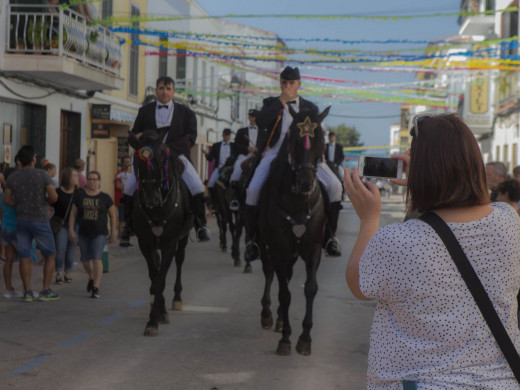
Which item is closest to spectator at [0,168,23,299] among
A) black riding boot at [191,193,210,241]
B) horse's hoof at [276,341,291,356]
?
black riding boot at [191,193,210,241]

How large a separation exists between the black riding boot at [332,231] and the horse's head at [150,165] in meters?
1.81

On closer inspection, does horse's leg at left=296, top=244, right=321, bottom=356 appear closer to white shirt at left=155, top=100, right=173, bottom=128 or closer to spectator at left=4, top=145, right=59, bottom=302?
white shirt at left=155, top=100, right=173, bottom=128

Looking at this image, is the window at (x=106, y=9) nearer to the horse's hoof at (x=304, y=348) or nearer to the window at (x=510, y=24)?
the horse's hoof at (x=304, y=348)

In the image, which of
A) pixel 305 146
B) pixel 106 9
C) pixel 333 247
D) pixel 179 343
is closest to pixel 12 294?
pixel 179 343

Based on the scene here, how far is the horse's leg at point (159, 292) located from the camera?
26.9 feet

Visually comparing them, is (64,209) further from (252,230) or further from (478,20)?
(478,20)

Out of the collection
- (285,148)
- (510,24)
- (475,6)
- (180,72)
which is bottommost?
(285,148)

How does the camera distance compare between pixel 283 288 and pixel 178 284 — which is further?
pixel 178 284

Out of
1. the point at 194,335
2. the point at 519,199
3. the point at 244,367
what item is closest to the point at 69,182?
the point at 194,335

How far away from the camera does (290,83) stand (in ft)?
27.5

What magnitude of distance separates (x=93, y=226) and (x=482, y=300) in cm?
918

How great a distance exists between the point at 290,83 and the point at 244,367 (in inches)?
121

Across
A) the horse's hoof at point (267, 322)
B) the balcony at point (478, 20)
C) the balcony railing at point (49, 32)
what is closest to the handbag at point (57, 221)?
the horse's hoof at point (267, 322)

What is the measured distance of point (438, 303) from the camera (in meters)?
2.41
